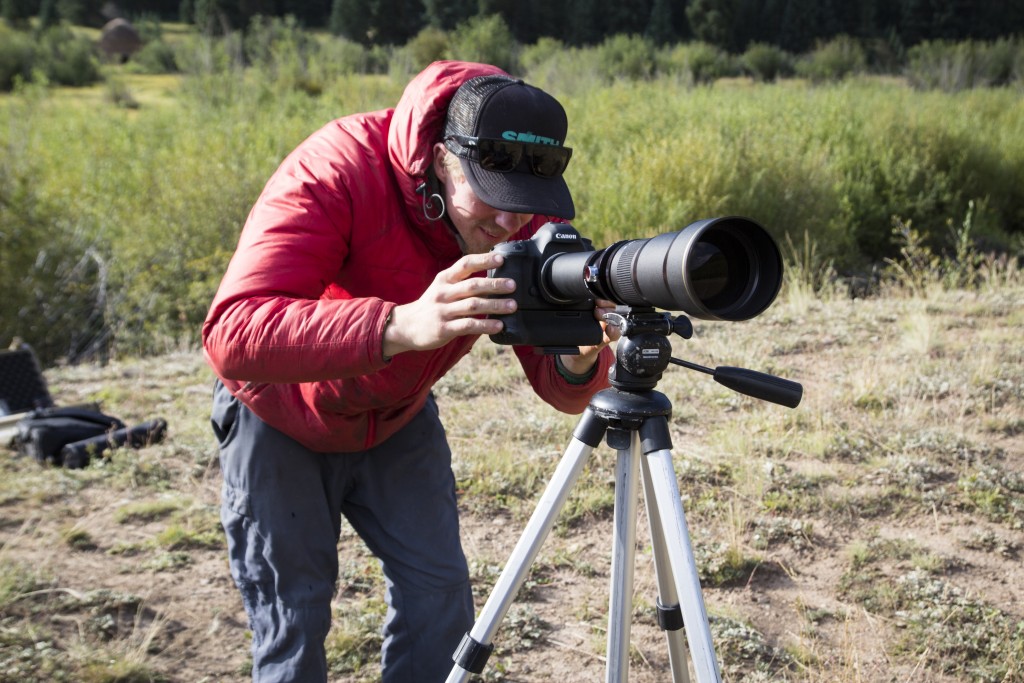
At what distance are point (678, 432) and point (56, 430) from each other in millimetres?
3036

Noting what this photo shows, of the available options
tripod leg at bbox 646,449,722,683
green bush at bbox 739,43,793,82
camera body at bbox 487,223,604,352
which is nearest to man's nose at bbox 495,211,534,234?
camera body at bbox 487,223,604,352

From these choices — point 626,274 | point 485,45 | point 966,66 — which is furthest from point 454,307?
point 966,66

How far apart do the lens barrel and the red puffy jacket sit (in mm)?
387

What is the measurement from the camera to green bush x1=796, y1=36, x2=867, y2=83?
2153cm

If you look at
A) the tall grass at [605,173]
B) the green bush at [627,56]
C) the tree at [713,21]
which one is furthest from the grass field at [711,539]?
the tree at [713,21]

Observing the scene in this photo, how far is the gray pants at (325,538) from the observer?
79.1 inches

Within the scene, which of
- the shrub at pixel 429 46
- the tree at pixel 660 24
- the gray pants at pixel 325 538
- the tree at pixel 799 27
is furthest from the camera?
the tree at pixel 799 27

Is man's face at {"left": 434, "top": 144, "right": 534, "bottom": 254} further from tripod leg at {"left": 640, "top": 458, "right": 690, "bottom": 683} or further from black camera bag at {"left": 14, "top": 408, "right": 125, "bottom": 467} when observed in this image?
black camera bag at {"left": 14, "top": 408, "right": 125, "bottom": 467}

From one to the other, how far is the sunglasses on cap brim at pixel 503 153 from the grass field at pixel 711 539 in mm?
1574

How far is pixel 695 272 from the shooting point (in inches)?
57.6

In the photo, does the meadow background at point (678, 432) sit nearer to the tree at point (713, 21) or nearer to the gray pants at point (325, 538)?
the gray pants at point (325, 538)

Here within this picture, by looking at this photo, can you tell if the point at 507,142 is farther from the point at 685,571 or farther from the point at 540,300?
the point at 685,571

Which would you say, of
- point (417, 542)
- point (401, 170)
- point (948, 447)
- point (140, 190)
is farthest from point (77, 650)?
point (140, 190)

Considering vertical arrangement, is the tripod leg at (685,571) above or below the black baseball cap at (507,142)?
below
